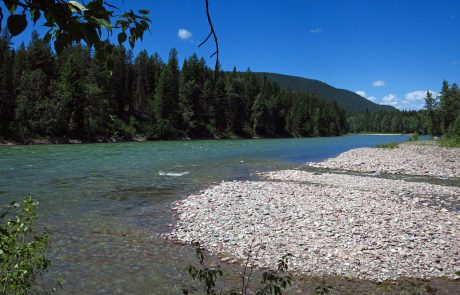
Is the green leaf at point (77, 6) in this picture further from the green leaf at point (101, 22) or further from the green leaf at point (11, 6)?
the green leaf at point (11, 6)

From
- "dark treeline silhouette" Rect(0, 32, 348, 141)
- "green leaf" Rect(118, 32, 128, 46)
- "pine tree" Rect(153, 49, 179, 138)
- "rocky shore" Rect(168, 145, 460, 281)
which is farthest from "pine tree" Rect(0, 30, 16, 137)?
"green leaf" Rect(118, 32, 128, 46)

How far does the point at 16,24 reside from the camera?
52.8 inches

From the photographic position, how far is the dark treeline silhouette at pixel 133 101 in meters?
59.0

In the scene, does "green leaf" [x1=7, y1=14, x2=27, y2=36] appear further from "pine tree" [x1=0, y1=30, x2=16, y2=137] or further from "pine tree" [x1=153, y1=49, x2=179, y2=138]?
"pine tree" [x1=153, y1=49, x2=179, y2=138]

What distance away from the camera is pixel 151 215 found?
1326 cm

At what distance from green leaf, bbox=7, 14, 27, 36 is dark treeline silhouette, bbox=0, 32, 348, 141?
31.1 meters

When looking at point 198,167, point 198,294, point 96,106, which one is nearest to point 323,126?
point 96,106

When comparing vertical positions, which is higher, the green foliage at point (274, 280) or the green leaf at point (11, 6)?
the green leaf at point (11, 6)

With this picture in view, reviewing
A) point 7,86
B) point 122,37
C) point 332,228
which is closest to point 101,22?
point 122,37

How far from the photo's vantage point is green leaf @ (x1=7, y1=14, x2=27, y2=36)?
133 cm

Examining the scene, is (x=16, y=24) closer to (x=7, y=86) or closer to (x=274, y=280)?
(x=274, y=280)

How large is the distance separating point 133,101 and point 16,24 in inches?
3749

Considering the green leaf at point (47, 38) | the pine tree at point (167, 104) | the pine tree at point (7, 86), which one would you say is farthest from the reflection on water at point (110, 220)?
the pine tree at point (167, 104)

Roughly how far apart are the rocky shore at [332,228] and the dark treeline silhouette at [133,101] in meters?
21.7
